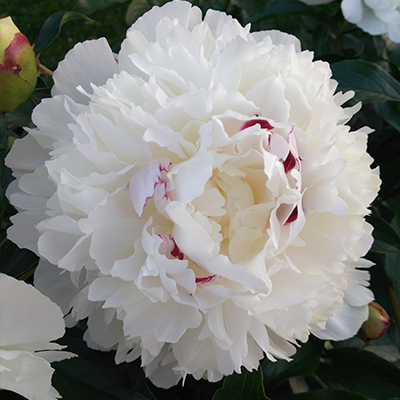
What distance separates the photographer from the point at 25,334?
0.36m

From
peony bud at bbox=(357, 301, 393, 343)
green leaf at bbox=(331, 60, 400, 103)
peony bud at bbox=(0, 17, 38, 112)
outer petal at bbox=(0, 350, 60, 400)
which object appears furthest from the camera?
green leaf at bbox=(331, 60, 400, 103)

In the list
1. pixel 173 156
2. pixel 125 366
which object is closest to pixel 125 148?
pixel 173 156

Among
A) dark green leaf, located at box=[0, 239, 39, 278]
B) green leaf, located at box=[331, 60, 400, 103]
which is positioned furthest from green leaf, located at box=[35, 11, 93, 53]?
green leaf, located at box=[331, 60, 400, 103]

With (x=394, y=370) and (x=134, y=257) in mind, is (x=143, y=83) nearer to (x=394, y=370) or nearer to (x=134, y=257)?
(x=134, y=257)

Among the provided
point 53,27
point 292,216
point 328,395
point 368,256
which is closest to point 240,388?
point 328,395

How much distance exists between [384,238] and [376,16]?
0.30 meters

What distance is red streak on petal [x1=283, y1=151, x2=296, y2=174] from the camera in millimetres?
413

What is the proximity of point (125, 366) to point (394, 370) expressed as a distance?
0.37 meters

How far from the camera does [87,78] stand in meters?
0.47

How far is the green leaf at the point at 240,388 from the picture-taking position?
1.83ft

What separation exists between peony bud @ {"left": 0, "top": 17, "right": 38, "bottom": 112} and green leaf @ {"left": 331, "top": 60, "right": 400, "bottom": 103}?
41 centimetres

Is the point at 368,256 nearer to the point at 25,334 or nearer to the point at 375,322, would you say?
the point at 375,322

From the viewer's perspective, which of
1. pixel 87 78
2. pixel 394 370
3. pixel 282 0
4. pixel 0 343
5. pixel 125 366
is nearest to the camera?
pixel 0 343

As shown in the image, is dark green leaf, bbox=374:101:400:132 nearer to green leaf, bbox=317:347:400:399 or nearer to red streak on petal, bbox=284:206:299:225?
green leaf, bbox=317:347:400:399
